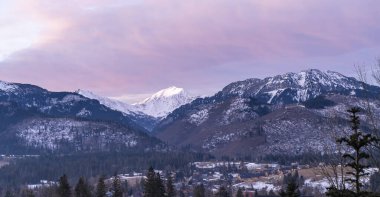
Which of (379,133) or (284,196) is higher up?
(379,133)

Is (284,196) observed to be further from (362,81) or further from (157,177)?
(157,177)

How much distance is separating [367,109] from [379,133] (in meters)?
1.95

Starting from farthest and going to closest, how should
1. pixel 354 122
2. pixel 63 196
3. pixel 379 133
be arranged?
pixel 63 196 → pixel 379 133 → pixel 354 122

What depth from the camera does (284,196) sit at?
34.8 metres

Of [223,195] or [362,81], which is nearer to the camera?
[362,81]

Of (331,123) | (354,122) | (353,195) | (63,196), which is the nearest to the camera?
(353,195)

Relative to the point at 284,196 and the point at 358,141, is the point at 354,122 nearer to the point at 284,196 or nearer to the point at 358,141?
the point at 358,141

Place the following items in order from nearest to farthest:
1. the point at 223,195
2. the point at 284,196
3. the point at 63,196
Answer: the point at 284,196 → the point at 63,196 → the point at 223,195

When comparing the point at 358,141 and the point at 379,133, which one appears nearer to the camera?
the point at 358,141

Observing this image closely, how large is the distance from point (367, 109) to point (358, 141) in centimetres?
855

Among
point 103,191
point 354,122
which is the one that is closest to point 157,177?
point 103,191

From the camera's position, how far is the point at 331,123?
3975cm

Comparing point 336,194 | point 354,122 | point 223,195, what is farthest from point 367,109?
point 223,195

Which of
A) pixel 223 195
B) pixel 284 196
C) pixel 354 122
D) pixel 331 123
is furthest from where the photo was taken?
pixel 223 195
